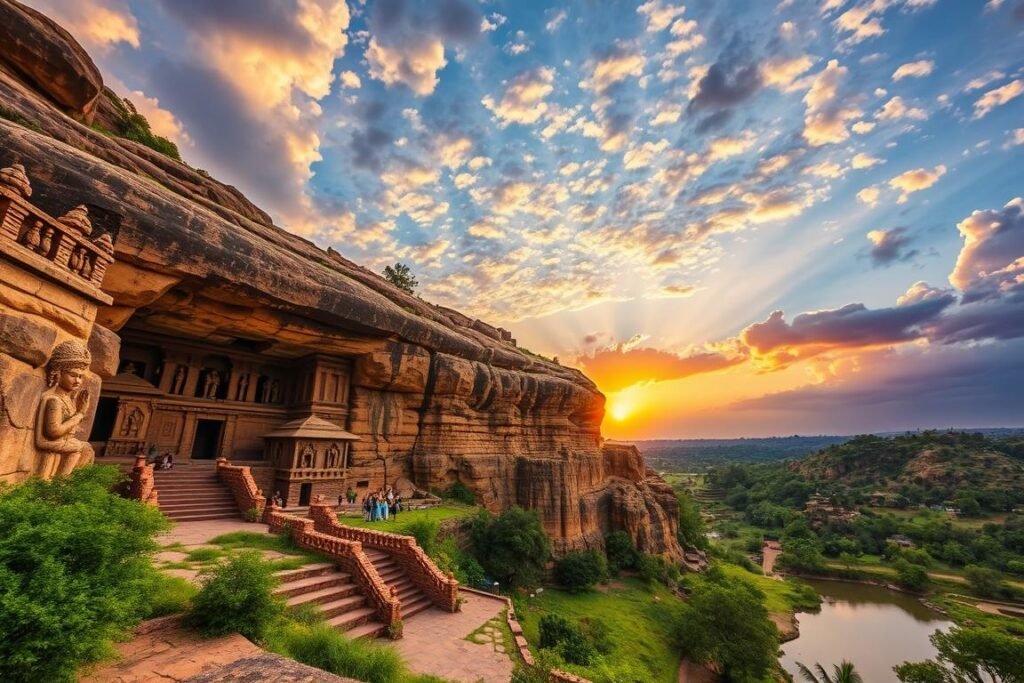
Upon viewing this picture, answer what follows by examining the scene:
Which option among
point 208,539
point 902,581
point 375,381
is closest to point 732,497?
point 902,581

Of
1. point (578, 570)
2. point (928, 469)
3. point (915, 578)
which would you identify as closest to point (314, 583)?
point (578, 570)

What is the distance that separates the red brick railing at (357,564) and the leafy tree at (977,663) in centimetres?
2675

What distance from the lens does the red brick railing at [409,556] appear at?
421 inches

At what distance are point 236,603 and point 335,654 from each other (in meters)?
1.55

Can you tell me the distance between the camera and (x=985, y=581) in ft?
135

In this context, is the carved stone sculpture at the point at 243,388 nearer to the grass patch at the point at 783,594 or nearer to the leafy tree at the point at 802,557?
the grass patch at the point at 783,594

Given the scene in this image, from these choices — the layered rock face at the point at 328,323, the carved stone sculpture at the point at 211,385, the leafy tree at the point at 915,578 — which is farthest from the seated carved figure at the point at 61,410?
the leafy tree at the point at 915,578

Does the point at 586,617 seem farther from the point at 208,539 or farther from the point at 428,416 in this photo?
the point at 208,539

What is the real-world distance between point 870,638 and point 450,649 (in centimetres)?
4305

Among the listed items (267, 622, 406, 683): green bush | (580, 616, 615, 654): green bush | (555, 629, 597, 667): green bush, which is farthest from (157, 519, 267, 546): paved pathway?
(580, 616, 615, 654): green bush

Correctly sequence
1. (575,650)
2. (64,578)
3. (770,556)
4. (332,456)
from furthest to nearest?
(770,556) < (332,456) < (575,650) < (64,578)

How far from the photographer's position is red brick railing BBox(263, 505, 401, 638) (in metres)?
8.81

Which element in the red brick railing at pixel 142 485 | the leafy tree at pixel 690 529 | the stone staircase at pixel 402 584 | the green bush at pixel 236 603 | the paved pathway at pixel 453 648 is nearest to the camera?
the green bush at pixel 236 603

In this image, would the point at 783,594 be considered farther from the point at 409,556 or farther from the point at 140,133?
the point at 140,133
